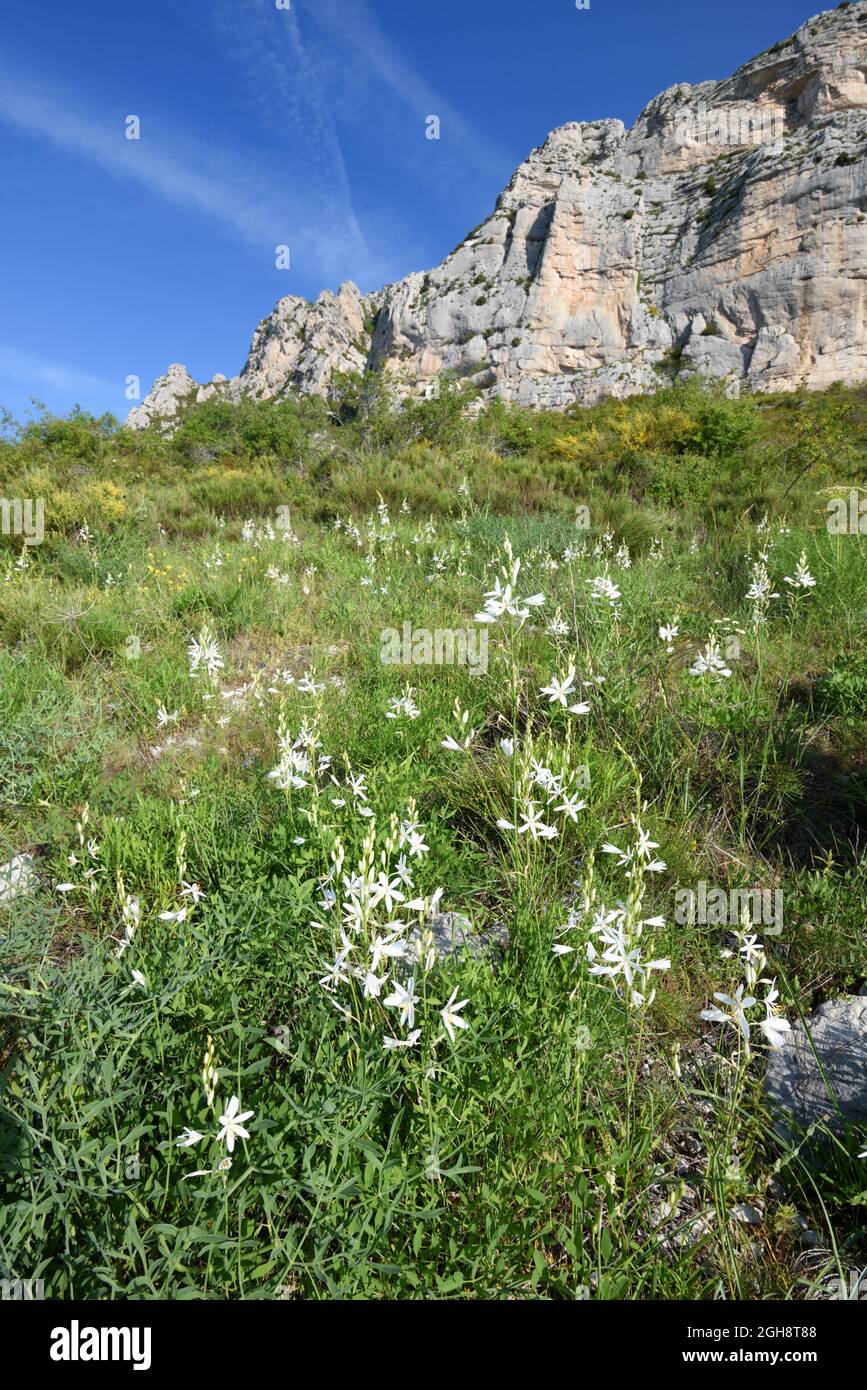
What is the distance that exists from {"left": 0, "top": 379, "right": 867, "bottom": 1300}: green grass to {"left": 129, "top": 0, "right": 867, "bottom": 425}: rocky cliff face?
40.8 m

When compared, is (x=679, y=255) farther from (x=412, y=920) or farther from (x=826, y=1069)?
(x=412, y=920)

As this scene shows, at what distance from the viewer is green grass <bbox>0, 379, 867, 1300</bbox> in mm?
1150

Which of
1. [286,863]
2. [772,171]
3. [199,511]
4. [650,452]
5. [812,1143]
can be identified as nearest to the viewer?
[812,1143]

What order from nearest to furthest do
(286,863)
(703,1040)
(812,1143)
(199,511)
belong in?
(812,1143) < (703,1040) < (286,863) < (199,511)

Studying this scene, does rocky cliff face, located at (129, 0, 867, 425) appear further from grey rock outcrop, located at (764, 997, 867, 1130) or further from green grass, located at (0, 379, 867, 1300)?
grey rock outcrop, located at (764, 997, 867, 1130)

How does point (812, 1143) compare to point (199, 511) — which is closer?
point (812, 1143)

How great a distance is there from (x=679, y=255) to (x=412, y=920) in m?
67.5

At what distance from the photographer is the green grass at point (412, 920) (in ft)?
3.77

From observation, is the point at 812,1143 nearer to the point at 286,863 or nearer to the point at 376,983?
the point at 376,983

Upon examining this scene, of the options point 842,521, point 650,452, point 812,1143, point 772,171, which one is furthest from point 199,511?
point 772,171

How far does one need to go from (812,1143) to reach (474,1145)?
3.05 ft

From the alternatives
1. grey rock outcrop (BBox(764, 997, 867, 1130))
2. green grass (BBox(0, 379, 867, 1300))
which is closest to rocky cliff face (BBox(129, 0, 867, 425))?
green grass (BBox(0, 379, 867, 1300))

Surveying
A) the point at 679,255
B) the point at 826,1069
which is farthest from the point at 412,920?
the point at 679,255

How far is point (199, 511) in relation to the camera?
9.12 m
